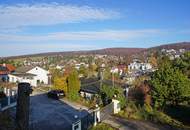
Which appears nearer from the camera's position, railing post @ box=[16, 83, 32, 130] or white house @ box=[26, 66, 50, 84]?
railing post @ box=[16, 83, 32, 130]

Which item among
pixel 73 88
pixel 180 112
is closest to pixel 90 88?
pixel 73 88

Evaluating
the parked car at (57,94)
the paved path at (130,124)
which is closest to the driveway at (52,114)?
the parked car at (57,94)

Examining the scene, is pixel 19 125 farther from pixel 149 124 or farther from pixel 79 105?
pixel 79 105

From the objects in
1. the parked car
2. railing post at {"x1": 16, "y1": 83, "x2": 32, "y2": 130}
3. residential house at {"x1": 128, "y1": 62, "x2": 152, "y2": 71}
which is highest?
railing post at {"x1": 16, "y1": 83, "x2": 32, "y2": 130}

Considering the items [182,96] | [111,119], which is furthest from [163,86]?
[111,119]

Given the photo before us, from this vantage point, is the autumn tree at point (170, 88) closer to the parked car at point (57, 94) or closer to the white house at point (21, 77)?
the parked car at point (57, 94)

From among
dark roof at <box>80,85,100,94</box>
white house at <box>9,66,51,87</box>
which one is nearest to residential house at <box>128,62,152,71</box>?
white house at <box>9,66,51,87</box>

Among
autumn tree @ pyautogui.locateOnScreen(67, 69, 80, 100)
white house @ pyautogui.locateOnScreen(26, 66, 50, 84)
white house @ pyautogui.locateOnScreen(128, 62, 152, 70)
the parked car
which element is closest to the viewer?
autumn tree @ pyautogui.locateOnScreen(67, 69, 80, 100)

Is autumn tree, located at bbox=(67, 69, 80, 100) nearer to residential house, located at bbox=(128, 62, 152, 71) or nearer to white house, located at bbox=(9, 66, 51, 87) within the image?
white house, located at bbox=(9, 66, 51, 87)
